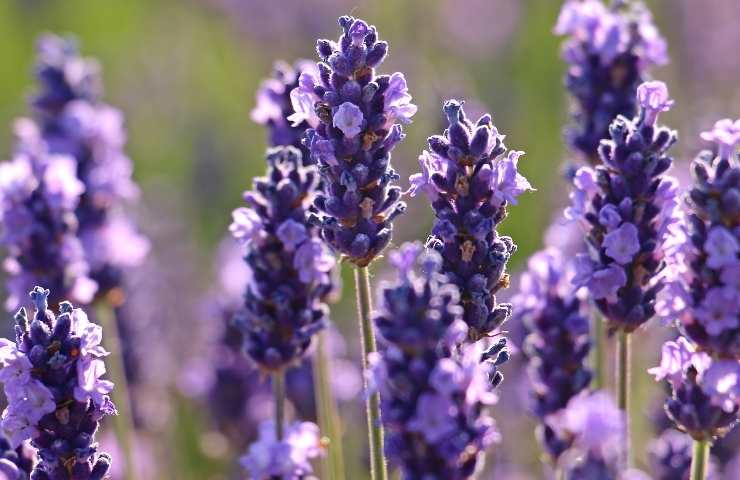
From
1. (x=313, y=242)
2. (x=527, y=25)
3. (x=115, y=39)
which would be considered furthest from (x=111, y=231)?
(x=115, y=39)

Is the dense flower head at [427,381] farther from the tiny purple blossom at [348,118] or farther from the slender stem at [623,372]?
the slender stem at [623,372]

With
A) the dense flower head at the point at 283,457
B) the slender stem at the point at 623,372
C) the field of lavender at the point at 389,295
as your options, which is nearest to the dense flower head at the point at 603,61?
the field of lavender at the point at 389,295

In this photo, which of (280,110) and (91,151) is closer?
(280,110)

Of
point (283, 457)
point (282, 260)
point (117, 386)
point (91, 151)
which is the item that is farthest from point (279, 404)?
point (91, 151)

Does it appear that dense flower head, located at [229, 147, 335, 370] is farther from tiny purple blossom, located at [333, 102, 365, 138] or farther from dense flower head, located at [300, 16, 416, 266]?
tiny purple blossom, located at [333, 102, 365, 138]

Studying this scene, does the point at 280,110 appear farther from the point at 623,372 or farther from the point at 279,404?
the point at 623,372

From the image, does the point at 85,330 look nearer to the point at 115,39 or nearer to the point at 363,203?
the point at 363,203

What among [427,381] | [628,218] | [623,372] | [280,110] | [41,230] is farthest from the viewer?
[41,230]
